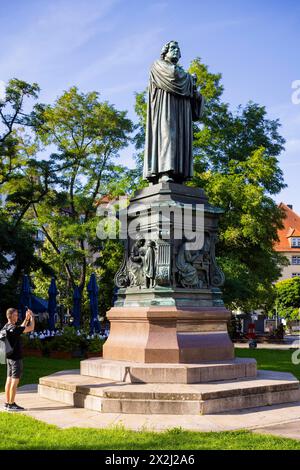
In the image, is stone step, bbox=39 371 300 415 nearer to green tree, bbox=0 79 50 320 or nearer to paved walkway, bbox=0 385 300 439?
paved walkway, bbox=0 385 300 439

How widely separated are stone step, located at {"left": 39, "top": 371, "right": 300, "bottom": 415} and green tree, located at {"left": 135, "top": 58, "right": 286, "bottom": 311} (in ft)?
49.7

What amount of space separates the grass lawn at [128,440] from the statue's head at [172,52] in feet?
22.7

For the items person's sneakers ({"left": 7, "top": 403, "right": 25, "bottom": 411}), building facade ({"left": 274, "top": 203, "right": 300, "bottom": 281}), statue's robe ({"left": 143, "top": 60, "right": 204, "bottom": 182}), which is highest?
building facade ({"left": 274, "top": 203, "right": 300, "bottom": 281})

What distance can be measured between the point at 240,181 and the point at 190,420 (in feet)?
65.5

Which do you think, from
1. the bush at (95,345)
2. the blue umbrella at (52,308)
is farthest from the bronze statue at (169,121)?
the blue umbrella at (52,308)

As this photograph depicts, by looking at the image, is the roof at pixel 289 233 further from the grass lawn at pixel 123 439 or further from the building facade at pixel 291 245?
the grass lawn at pixel 123 439

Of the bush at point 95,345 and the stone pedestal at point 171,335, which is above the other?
the stone pedestal at point 171,335

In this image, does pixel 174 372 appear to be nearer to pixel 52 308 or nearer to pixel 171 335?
pixel 171 335

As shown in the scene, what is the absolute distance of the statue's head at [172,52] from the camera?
1041 centimetres

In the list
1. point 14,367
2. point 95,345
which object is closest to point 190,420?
point 14,367

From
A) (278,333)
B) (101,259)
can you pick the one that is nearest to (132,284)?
(101,259)

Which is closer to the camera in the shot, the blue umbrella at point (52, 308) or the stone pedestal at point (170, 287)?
the stone pedestal at point (170, 287)

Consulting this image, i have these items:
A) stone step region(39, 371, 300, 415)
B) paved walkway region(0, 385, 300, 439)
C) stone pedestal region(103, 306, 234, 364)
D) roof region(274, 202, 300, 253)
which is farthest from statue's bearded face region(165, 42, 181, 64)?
roof region(274, 202, 300, 253)

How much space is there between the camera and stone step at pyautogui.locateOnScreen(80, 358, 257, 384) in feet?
26.9
